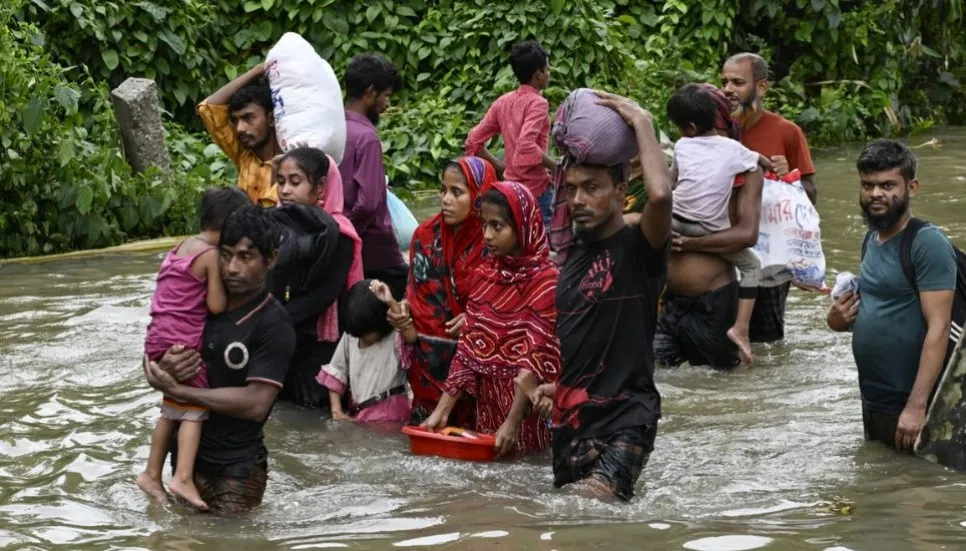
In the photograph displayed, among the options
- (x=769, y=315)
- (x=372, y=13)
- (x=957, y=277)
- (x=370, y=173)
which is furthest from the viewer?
(x=372, y=13)

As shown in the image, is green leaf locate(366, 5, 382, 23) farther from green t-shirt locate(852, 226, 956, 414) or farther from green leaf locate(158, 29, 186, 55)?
green t-shirt locate(852, 226, 956, 414)

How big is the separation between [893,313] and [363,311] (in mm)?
2336

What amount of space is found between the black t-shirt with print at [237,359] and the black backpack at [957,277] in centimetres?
244

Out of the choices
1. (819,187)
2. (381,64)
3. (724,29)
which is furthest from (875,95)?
(381,64)

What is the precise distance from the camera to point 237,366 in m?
5.13

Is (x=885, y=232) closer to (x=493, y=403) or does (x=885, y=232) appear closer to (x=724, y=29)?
(x=493, y=403)

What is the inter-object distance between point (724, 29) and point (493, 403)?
11775 mm

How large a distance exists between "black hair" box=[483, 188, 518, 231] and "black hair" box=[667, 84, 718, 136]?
187 centimetres

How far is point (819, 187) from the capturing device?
14.1m

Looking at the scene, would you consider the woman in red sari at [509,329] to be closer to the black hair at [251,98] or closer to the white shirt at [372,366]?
the white shirt at [372,366]

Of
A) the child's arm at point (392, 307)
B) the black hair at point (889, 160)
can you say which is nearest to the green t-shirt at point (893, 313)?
the black hair at point (889, 160)

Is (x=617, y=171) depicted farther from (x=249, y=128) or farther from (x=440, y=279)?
(x=249, y=128)

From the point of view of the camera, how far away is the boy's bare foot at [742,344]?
7.83 m

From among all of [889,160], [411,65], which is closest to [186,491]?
[889,160]
